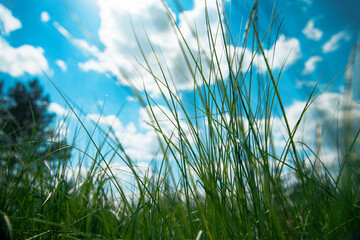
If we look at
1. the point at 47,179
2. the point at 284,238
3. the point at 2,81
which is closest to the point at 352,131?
the point at 284,238

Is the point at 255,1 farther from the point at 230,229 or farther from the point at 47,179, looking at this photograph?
the point at 47,179

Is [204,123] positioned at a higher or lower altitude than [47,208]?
higher

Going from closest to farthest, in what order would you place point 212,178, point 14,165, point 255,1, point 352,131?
1. point 352,131
2. point 255,1
3. point 212,178
4. point 14,165

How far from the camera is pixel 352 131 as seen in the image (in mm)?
486

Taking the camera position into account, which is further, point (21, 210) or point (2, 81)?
point (2, 81)

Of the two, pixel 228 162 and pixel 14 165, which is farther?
pixel 14 165

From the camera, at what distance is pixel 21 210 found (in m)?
1.18

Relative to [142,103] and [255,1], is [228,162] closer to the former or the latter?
[142,103]

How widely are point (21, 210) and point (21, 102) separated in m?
15.5

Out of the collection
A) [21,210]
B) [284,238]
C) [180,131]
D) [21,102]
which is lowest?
[284,238]

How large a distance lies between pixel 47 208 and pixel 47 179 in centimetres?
19

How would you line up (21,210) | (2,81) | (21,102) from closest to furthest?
(21,210) → (2,81) → (21,102)

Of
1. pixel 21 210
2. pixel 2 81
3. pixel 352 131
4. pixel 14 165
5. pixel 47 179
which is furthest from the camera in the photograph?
pixel 2 81

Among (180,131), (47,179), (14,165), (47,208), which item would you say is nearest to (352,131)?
(180,131)
